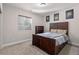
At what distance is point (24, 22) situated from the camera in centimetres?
455

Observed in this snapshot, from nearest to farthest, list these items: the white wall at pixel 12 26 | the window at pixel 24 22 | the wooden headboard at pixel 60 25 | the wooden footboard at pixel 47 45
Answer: the wooden footboard at pixel 47 45
the white wall at pixel 12 26
the wooden headboard at pixel 60 25
the window at pixel 24 22

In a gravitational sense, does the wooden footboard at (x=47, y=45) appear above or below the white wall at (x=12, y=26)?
below

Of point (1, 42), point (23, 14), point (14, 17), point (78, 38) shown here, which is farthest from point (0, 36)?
point (78, 38)

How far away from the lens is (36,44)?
10.9ft

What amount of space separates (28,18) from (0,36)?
7.12ft

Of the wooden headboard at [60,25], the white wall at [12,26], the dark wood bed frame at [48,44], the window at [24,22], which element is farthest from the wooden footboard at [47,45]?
the wooden headboard at [60,25]

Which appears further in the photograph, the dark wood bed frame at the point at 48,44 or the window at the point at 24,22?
the window at the point at 24,22

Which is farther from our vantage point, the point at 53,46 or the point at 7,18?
the point at 7,18

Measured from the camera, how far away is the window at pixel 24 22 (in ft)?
13.7

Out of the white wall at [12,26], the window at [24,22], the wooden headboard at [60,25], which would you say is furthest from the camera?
the window at [24,22]

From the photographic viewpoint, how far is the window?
416 centimetres

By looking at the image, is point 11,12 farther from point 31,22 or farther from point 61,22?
point 61,22

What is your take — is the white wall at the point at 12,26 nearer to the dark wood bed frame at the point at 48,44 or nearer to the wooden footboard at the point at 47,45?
the dark wood bed frame at the point at 48,44
